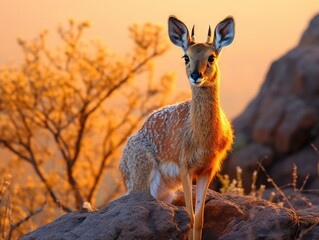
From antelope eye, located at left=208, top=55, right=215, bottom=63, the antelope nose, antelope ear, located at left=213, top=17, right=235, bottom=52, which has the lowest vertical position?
the antelope nose

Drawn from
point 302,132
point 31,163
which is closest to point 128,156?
point 302,132

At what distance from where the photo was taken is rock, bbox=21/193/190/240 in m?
7.63

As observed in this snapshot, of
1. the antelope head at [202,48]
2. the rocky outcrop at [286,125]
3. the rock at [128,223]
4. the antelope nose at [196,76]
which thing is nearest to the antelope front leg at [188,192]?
the rock at [128,223]

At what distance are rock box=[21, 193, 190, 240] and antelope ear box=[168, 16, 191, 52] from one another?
2109mm

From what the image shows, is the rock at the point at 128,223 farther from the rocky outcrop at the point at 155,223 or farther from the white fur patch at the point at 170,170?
the white fur patch at the point at 170,170

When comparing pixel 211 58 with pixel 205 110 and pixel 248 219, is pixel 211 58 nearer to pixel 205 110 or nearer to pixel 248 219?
pixel 205 110

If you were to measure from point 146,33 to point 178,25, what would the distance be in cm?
1465

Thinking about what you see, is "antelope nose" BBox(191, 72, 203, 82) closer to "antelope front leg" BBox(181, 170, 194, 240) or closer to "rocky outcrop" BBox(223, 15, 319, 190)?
"antelope front leg" BBox(181, 170, 194, 240)

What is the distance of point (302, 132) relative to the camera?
2162 centimetres

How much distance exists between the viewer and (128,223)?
7.68 m

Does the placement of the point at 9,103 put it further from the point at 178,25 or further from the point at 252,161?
the point at 178,25

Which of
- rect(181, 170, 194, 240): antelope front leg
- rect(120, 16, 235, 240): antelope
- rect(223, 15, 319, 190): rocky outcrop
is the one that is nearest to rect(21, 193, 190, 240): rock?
rect(181, 170, 194, 240): antelope front leg

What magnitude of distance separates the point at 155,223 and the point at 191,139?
169 cm

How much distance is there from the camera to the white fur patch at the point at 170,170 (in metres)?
9.34
